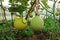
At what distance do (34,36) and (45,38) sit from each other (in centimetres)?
7

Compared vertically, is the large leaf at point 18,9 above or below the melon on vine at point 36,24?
above

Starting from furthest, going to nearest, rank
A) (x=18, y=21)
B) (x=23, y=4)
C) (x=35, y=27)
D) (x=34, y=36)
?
(x=34, y=36) → (x=23, y=4) → (x=18, y=21) → (x=35, y=27)

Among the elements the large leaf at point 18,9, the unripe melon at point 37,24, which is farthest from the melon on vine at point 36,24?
the large leaf at point 18,9

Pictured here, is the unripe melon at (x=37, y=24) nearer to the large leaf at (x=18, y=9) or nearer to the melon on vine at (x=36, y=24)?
the melon on vine at (x=36, y=24)

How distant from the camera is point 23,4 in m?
1.03

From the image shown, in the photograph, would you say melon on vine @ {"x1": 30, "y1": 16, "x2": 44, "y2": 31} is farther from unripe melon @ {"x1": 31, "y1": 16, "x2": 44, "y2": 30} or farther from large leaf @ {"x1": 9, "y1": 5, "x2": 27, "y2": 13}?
large leaf @ {"x1": 9, "y1": 5, "x2": 27, "y2": 13}

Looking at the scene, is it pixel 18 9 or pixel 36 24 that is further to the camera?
→ pixel 18 9

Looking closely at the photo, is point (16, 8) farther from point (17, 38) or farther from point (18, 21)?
point (17, 38)

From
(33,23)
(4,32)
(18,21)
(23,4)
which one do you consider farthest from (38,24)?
(4,32)

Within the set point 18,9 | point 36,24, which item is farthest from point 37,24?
point 18,9

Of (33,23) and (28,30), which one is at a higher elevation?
(33,23)

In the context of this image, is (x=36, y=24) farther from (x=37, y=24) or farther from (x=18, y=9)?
(x=18, y=9)

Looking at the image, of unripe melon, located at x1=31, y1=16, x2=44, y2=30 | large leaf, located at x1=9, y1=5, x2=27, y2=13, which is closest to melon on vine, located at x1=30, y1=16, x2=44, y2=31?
unripe melon, located at x1=31, y1=16, x2=44, y2=30

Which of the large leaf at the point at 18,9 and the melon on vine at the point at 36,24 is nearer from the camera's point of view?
the melon on vine at the point at 36,24
